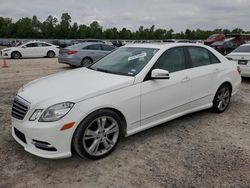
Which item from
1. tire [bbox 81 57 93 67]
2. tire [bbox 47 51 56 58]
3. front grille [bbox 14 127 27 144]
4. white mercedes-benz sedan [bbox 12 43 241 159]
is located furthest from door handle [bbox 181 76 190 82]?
tire [bbox 47 51 56 58]

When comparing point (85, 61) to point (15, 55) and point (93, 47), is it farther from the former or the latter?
point (15, 55)

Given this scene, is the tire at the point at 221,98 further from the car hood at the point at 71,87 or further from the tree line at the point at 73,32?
the tree line at the point at 73,32

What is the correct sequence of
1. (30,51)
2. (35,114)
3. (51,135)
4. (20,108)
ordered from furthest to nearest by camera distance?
(30,51)
(20,108)
(35,114)
(51,135)

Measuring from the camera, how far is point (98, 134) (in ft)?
11.5

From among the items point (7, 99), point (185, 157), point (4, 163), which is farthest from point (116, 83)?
point (7, 99)

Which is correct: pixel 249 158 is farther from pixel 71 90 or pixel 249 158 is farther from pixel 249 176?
pixel 71 90

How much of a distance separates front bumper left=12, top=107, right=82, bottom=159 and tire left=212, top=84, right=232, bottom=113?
332 centimetres

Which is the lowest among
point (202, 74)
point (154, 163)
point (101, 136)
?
point (154, 163)

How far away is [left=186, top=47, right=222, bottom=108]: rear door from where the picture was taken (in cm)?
475

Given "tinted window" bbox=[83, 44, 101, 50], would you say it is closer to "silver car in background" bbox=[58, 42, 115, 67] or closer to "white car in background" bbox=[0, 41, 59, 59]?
"silver car in background" bbox=[58, 42, 115, 67]

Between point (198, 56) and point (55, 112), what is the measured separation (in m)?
3.10

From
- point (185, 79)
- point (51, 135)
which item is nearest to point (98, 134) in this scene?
point (51, 135)

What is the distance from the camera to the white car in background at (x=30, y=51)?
18344 mm

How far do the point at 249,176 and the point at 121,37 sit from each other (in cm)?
6658
